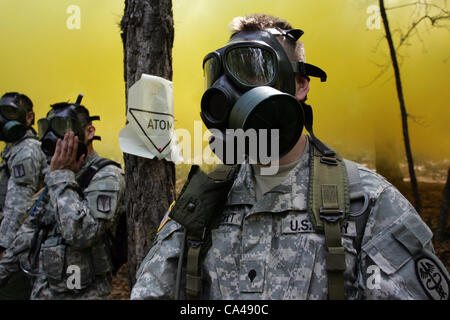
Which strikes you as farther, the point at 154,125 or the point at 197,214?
the point at 154,125

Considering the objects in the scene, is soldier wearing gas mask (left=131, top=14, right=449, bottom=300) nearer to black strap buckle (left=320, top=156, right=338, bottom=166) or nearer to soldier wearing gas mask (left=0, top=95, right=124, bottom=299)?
black strap buckle (left=320, top=156, right=338, bottom=166)

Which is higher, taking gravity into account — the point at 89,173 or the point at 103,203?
the point at 89,173

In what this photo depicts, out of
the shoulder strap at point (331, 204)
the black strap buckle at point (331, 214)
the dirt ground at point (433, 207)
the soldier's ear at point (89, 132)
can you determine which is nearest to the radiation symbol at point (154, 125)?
the soldier's ear at point (89, 132)

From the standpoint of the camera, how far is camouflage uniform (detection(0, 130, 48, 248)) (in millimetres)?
3133

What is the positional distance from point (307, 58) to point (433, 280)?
2.65m

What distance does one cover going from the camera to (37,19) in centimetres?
447

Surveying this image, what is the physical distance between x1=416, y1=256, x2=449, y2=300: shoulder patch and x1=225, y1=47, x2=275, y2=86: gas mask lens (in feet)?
2.48

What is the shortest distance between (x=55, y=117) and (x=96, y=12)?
2.07 metres

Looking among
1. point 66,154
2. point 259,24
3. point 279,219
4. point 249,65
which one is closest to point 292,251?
point 279,219

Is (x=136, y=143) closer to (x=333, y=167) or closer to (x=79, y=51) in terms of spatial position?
(x=333, y=167)

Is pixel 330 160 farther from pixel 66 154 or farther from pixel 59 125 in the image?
pixel 59 125

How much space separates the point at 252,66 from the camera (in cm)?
132

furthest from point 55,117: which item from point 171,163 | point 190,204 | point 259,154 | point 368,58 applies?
point 368,58

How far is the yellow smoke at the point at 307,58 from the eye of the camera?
10.6 feet
